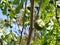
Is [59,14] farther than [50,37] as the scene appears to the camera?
No

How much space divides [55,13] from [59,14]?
0.23 ft

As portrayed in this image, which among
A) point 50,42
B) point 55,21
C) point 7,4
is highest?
point 7,4

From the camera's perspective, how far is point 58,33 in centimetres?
165

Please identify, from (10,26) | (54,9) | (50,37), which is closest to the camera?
(54,9)

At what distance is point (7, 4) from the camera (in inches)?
69.1

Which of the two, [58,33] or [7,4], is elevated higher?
[7,4]

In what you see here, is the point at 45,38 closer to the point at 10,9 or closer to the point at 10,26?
the point at 10,9

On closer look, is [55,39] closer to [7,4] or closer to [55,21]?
[55,21]

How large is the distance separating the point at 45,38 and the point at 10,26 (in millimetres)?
580

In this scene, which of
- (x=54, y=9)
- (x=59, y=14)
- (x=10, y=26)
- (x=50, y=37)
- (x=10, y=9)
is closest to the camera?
(x=59, y=14)

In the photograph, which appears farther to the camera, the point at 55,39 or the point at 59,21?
the point at 55,39

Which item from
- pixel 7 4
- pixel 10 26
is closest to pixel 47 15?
pixel 7 4

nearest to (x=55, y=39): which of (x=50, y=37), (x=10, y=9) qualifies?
(x=50, y=37)

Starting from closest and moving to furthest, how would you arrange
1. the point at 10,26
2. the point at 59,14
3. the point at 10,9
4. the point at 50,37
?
1. the point at 59,14
2. the point at 50,37
3. the point at 10,9
4. the point at 10,26
